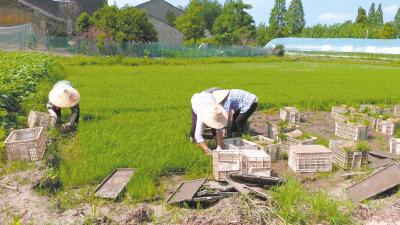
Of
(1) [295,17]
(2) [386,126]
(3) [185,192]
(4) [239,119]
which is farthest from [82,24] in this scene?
(1) [295,17]

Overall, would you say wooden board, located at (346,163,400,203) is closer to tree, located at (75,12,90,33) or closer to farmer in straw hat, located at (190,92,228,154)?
farmer in straw hat, located at (190,92,228,154)

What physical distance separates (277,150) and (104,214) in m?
2.81

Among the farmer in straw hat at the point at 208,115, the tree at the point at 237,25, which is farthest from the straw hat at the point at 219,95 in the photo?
the tree at the point at 237,25

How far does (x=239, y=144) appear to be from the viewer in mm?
5719

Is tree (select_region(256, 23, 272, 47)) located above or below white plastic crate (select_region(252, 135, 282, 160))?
above

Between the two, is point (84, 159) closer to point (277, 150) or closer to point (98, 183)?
point (98, 183)

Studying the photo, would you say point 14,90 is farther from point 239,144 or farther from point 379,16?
point 379,16

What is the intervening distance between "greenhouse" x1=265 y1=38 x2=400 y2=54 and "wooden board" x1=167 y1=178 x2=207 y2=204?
36168 mm

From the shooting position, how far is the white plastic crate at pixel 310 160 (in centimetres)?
508

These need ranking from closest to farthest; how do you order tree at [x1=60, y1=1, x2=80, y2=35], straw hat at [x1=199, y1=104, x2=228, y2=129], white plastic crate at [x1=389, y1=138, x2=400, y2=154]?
1. straw hat at [x1=199, y1=104, x2=228, y2=129]
2. white plastic crate at [x1=389, y1=138, x2=400, y2=154]
3. tree at [x1=60, y1=1, x2=80, y2=35]

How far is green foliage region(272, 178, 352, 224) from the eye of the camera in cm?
369

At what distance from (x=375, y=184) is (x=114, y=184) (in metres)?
2.90

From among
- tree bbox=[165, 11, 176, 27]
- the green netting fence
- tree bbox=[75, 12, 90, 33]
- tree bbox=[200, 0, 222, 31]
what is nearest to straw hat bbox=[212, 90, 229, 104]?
the green netting fence

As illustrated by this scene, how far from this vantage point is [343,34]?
2089 inches
